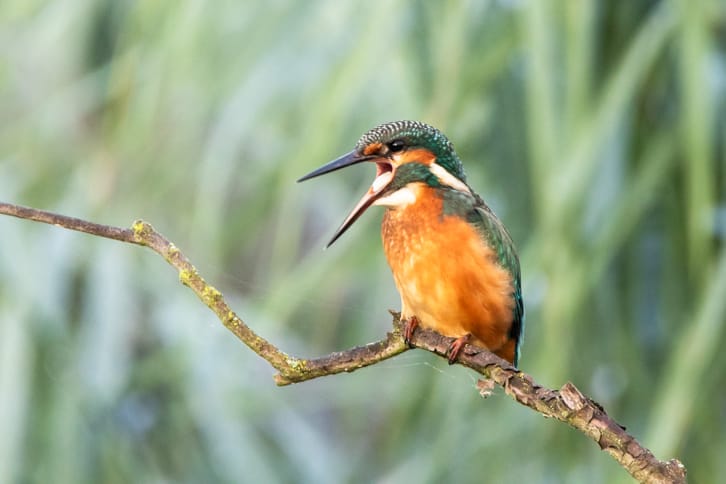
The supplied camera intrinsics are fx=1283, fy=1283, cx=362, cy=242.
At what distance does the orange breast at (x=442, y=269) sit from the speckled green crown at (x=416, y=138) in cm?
4

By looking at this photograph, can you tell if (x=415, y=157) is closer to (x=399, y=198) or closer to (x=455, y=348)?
(x=399, y=198)

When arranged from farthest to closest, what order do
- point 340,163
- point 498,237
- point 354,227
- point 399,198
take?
point 354,227, point 498,237, point 399,198, point 340,163

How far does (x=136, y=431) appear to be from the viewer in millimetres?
4680

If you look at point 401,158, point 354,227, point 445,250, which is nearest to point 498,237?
point 445,250

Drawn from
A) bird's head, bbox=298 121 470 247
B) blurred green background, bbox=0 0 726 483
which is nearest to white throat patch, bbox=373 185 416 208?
bird's head, bbox=298 121 470 247

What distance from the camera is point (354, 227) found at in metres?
3.07

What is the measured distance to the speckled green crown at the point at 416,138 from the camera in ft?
3.75

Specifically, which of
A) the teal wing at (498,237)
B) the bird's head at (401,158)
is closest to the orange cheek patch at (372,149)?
the bird's head at (401,158)

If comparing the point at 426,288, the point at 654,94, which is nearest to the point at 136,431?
the point at 654,94

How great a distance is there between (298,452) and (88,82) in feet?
5.29

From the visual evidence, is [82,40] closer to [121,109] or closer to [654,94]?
[121,109]

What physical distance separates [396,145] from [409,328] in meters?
0.17

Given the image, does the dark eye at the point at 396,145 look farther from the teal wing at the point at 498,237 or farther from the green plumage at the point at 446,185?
the teal wing at the point at 498,237

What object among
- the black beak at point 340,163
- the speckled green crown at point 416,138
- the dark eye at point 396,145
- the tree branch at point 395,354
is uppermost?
the speckled green crown at point 416,138
